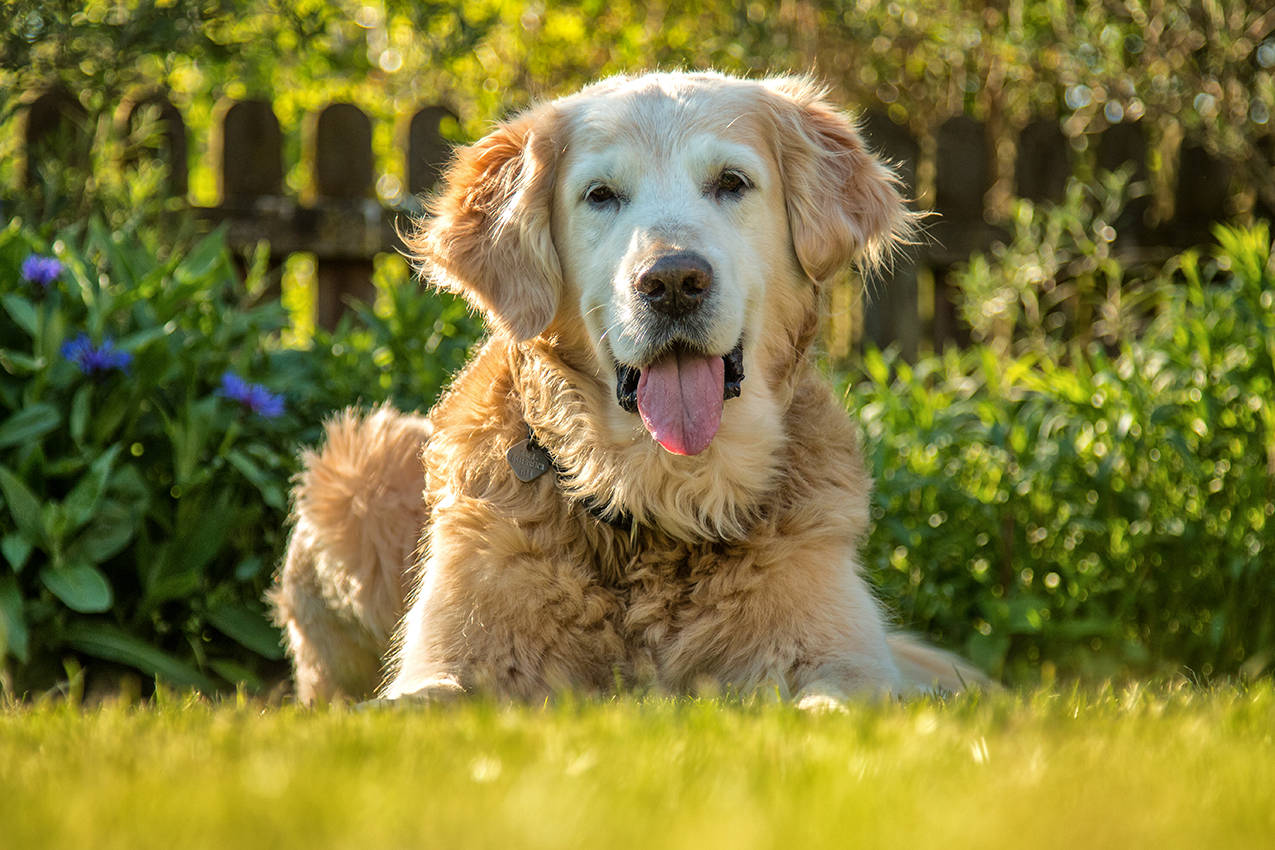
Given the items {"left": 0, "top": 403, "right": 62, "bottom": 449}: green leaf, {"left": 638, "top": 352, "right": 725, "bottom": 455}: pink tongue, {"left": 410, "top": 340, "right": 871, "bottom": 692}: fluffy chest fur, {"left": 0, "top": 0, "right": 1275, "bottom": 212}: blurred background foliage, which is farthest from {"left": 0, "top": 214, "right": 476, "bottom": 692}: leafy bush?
{"left": 638, "top": 352, "right": 725, "bottom": 455}: pink tongue

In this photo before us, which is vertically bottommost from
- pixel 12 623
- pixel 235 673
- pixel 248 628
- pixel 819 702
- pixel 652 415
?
pixel 235 673

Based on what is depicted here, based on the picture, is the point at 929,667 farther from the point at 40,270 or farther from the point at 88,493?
the point at 40,270

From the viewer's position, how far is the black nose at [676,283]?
9.37 ft

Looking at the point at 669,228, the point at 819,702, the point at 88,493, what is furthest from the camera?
the point at 88,493

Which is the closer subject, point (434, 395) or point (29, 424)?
point (29, 424)

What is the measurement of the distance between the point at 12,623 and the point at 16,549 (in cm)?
20

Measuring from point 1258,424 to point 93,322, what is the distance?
3.69m

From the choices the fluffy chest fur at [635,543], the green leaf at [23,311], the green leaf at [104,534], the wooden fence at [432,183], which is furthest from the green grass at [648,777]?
the wooden fence at [432,183]

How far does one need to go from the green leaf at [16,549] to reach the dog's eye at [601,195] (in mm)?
1810

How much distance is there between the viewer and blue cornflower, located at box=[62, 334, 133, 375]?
3.86m

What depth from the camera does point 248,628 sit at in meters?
4.14

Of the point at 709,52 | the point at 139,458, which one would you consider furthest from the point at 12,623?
the point at 709,52

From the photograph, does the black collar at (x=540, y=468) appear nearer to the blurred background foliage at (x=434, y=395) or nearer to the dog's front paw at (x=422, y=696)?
the dog's front paw at (x=422, y=696)

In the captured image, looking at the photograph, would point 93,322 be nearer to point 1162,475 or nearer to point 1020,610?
point 1020,610
